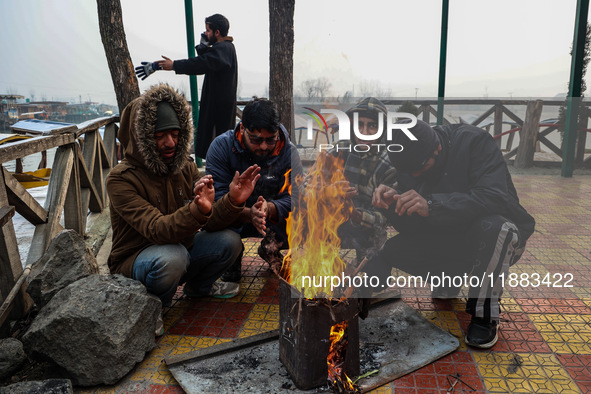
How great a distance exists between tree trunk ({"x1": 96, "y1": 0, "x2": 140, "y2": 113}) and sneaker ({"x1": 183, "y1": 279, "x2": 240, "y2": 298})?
140 inches

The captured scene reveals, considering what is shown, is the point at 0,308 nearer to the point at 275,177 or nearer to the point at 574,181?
the point at 275,177

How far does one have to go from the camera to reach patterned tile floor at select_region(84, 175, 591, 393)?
8.25 ft

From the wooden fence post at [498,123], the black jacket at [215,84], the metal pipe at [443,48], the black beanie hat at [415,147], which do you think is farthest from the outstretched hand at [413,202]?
the metal pipe at [443,48]

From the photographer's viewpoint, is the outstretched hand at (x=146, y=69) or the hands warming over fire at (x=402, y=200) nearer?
the hands warming over fire at (x=402, y=200)

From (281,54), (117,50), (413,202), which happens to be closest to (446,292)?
(413,202)

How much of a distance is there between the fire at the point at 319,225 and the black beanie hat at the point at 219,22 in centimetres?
318

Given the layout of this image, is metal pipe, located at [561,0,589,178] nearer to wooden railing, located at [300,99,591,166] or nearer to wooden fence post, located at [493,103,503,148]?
wooden railing, located at [300,99,591,166]

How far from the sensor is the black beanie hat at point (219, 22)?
501 centimetres

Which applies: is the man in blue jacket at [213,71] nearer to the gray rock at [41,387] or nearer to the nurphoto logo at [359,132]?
the nurphoto logo at [359,132]

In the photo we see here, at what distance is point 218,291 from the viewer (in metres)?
3.73

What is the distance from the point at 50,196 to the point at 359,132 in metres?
2.93

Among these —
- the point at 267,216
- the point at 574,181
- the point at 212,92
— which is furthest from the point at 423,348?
the point at 212,92

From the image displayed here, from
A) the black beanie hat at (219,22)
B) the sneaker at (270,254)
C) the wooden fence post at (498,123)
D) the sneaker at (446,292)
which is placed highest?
the black beanie hat at (219,22)

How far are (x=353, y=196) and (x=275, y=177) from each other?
120 centimetres
